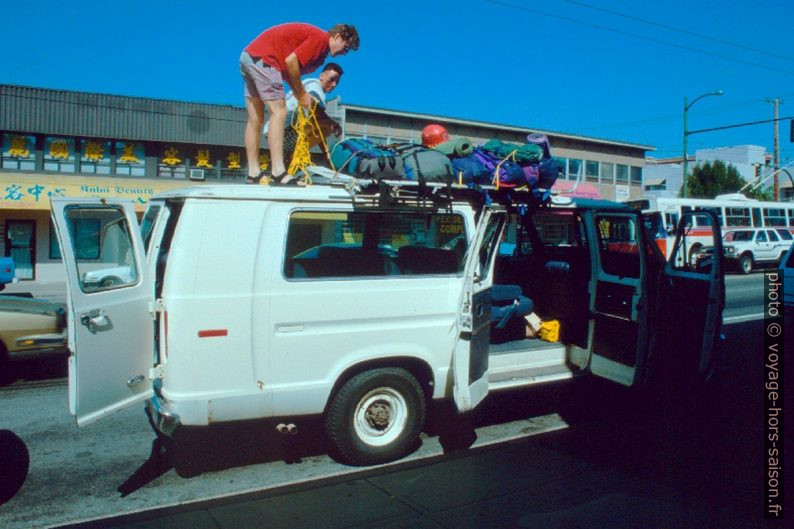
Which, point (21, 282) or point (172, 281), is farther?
point (21, 282)

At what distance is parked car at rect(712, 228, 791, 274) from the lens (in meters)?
25.7

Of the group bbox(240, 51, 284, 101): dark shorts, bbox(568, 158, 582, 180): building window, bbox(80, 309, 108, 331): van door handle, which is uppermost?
bbox(568, 158, 582, 180): building window

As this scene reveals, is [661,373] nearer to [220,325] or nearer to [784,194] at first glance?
[220,325]

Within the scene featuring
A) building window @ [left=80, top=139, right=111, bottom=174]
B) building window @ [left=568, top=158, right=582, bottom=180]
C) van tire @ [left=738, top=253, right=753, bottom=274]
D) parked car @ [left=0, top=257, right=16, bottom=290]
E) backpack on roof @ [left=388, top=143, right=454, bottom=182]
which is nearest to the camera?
backpack on roof @ [left=388, top=143, right=454, bottom=182]

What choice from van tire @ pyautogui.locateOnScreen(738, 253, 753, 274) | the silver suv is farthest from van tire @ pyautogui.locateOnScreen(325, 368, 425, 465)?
van tire @ pyautogui.locateOnScreen(738, 253, 753, 274)

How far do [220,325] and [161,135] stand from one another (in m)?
21.2

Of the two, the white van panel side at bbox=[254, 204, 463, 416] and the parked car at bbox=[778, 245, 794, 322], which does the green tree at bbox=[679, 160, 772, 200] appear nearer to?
the parked car at bbox=[778, 245, 794, 322]

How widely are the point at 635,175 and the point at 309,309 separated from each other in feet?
137

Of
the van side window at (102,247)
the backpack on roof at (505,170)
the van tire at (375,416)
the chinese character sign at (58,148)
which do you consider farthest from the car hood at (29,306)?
the chinese character sign at (58,148)

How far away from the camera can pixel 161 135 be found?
23469mm

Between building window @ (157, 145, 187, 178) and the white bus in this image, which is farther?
the white bus

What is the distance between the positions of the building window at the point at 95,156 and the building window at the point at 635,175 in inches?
1250

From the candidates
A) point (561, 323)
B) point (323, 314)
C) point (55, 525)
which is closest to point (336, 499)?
point (323, 314)

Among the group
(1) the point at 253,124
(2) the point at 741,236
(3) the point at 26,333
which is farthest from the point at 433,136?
(2) the point at 741,236
